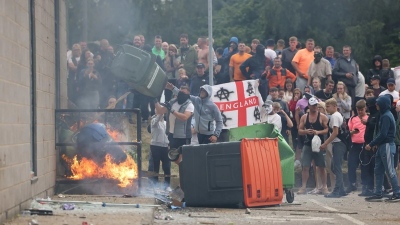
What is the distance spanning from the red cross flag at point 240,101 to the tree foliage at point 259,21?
15.4 m

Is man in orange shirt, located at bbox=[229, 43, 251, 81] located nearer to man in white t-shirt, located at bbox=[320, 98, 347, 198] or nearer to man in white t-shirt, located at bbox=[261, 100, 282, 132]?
man in white t-shirt, located at bbox=[261, 100, 282, 132]

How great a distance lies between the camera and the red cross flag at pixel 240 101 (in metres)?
21.0

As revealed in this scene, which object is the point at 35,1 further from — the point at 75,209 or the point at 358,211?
the point at 358,211

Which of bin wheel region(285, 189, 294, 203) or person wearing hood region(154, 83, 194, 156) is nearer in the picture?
bin wheel region(285, 189, 294, 203)

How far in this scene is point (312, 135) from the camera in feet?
63.4

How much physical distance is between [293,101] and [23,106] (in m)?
10.4

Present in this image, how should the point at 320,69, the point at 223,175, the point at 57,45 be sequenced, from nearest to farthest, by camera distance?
the point at 223,175, the point at 57,45, the point at 320,69

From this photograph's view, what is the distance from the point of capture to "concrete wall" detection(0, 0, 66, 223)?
11.4 metres

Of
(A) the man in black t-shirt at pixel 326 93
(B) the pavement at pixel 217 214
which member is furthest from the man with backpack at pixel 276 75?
(B) the pavement at pixel 217 214

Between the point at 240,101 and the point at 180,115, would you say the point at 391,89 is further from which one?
the point at 180,115

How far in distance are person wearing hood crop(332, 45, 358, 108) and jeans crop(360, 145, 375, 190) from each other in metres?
3.54

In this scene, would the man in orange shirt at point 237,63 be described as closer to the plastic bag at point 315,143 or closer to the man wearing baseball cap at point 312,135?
the man wearing baseball cap at point 312,135

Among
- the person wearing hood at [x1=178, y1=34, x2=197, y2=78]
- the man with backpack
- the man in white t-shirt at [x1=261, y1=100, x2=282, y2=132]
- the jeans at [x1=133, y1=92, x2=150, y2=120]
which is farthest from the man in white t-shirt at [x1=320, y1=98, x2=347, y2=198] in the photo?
the person wearing hood at [x1=178, y1=34, x2=197, y2=78]

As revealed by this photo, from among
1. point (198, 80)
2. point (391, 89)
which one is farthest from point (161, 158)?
point (391, 89)
